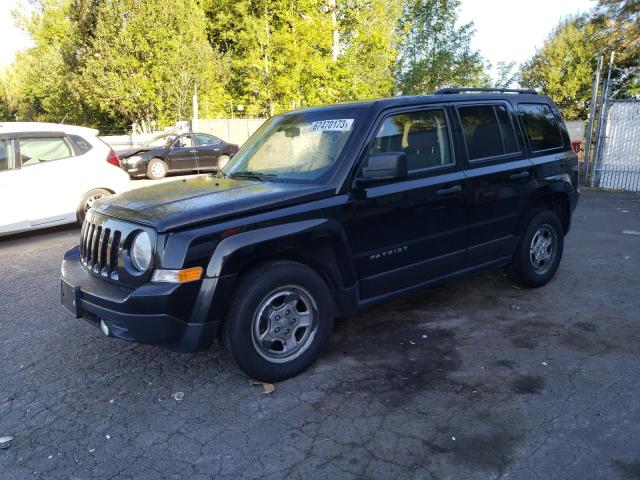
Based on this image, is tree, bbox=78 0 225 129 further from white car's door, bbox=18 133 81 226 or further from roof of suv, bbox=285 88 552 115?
roof of suv, bbox=285 88 552 115

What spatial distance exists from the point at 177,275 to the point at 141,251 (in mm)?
337

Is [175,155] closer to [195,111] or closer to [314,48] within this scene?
[195,111]

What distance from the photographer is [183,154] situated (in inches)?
685

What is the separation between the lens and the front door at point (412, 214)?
377 cm

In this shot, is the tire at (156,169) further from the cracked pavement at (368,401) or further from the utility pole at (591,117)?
the utility pole at (591,117)

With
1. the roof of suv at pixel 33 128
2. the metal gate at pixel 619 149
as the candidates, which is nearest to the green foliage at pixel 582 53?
the metal gate at pixel 619 149

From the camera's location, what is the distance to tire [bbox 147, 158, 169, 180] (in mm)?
16734

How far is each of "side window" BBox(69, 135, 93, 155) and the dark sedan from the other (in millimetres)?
7712

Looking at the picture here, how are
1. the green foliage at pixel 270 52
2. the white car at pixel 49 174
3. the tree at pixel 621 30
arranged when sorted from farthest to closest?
1. the tree at pixel 621 30
2. the green foliage at pixel 270 52
3. the white car at pixel 49 174

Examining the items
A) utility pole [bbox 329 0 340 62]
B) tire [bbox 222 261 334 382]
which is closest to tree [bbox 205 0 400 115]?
utility pole [bbox 329 0 340 62]

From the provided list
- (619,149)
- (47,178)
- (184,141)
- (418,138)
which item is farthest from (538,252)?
(184,141)

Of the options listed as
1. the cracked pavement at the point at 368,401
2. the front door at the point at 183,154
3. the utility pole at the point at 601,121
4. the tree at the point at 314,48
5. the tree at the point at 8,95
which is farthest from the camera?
the tree at the point at 8,95

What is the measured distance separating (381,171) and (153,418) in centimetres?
216

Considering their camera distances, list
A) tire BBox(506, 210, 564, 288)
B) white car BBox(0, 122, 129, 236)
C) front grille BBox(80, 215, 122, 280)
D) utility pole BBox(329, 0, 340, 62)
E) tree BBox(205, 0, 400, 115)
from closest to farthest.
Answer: front grille BBox(80, 215, 122, 280) → tire BBox(506, 210, 564, 288) → white car BBox(0, 122, 129, 236) → tree BBox(205, 0, 400, 115) → utility pole BBox(329, 0, 340, 62)
